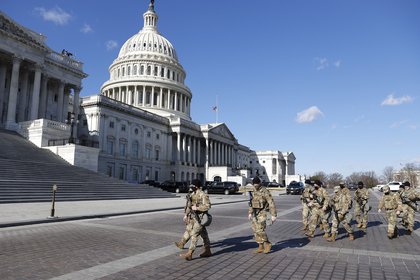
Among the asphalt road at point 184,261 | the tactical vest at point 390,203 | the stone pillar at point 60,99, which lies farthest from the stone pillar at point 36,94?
the tactical vest at point 390,203

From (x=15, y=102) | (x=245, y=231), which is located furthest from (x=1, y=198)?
(x=15, y=102)

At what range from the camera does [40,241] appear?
1002cm

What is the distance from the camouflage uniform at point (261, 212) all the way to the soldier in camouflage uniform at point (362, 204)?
652cm

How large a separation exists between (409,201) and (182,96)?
285ft

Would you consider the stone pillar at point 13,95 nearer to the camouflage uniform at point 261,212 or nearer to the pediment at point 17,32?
the pediment at point 17,32

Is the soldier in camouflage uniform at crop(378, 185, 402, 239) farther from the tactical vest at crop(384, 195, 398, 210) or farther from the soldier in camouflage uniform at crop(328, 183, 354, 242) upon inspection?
the soldier in camouflage uniform at crop(328, 183, 354, 242)

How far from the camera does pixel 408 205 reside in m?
13.4

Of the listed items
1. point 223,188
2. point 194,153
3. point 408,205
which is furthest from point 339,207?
point 194,153

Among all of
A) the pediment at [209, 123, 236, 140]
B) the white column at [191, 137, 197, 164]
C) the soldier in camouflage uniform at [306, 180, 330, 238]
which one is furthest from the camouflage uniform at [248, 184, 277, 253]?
the pediment at [209, 123, 236, 140]

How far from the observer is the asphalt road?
22.4 feet

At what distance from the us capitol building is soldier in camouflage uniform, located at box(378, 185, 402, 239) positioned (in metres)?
29.9

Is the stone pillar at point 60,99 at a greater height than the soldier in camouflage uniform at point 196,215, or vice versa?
the stone pillar at point 60,99

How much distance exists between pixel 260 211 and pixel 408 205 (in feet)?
25.2

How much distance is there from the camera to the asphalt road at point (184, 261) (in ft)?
22.4
